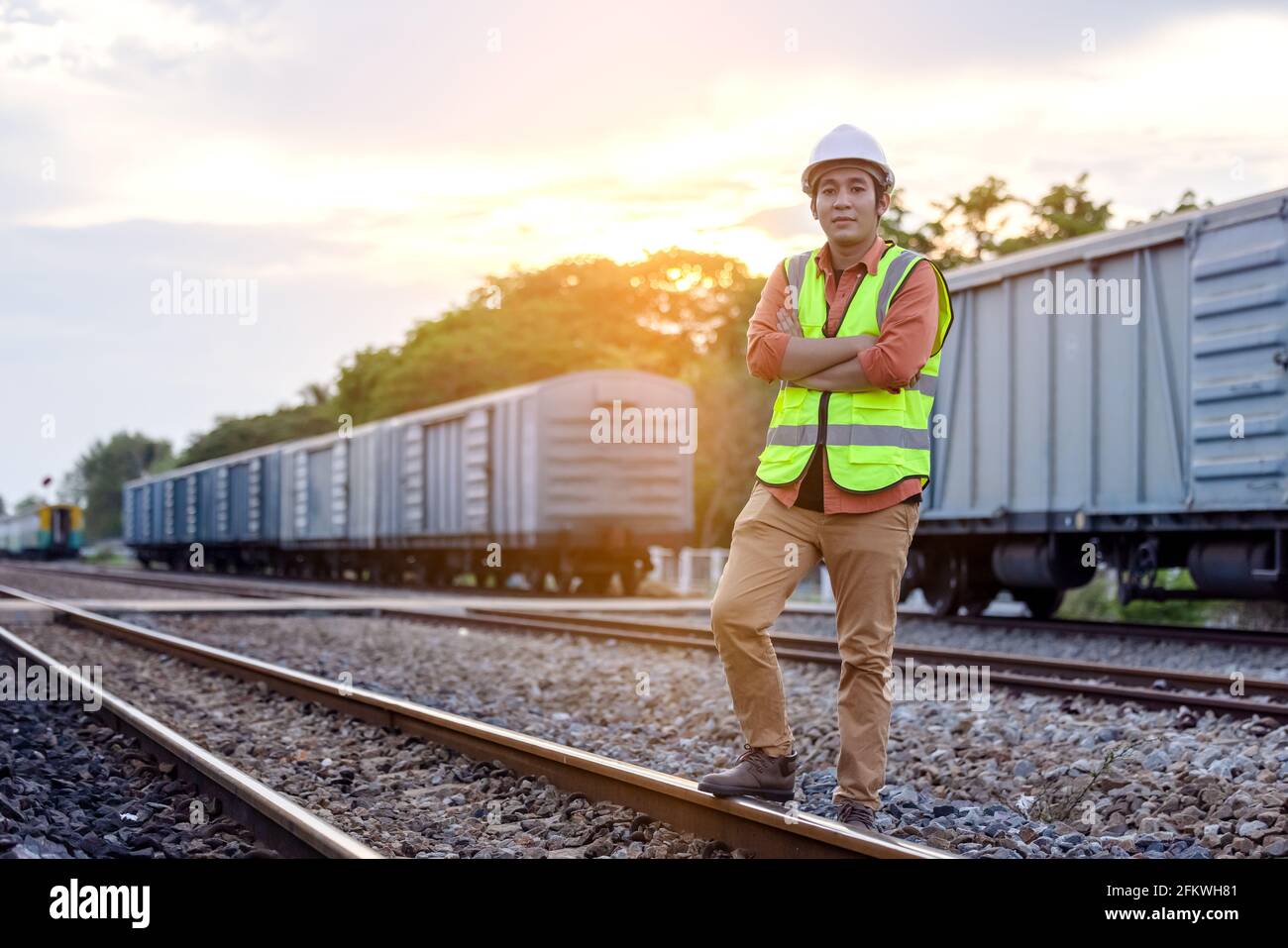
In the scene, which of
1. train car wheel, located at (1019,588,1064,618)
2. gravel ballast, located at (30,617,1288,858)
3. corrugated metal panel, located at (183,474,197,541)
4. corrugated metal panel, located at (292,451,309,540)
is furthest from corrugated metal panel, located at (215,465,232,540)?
gravel ballast, located at (30,617,1288,858)

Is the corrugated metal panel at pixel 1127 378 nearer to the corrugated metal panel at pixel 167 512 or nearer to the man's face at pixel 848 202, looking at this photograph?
the man's face at pixel 848 202

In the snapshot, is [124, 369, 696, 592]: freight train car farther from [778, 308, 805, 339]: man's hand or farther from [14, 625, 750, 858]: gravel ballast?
[778, 308, 805, 339]: man's hand

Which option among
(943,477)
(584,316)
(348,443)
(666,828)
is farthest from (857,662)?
(584,316)

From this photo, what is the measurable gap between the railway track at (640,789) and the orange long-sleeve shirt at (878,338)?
899 mm

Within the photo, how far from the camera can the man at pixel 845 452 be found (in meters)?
3.81

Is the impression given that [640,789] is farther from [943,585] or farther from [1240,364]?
[943,585]

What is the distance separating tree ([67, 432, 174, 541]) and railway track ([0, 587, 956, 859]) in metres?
114

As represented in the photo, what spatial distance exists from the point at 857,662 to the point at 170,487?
44.5m

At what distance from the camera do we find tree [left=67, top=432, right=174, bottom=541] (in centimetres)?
12338

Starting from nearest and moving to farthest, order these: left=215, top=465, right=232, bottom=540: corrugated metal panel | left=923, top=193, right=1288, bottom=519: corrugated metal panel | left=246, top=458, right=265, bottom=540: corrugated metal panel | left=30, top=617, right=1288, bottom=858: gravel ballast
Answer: left=30, top=617, right=1288, bottom=858: gravel ballast → left=923, top=193, right=1288, bottom=519: corrugated metal panel → left=246, top=458, right=265, bottom=540: corrugated metal panel → left=215, top=465, right=232, bottom=540: corrugated metal panel

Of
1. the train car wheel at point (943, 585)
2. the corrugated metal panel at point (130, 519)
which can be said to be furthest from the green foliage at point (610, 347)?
the train car wheel at point (943, 585)

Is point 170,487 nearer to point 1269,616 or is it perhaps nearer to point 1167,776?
point 1269,616

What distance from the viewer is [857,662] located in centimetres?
396
